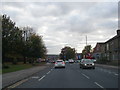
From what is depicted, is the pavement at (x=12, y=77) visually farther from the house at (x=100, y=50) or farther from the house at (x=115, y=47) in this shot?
the house at (x=100, y=50)

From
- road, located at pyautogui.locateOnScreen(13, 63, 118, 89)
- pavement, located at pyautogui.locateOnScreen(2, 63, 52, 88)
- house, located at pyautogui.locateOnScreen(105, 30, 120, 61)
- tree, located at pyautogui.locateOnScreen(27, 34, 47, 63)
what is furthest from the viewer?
tree, located at pyautogui.locateOnScreen(27, 34, 47, 63)

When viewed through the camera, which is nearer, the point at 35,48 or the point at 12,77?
the point at 12,77

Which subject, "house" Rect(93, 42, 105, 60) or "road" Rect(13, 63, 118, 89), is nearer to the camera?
"road" Rect(13, 63, 118, 89)

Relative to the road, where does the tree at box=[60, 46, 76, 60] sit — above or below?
above

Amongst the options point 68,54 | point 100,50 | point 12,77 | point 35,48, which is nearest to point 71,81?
point 12,77

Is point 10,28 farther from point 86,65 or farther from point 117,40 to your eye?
point 117,40

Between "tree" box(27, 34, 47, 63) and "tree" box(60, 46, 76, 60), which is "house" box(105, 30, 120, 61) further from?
"tree" box(60, 46, 76, 60)

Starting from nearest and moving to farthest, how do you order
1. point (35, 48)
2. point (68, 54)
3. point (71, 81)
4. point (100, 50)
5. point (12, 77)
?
point (71, 81) < point (12, 77) < point (35, 48) < point (100, 50) < point (68, 54)

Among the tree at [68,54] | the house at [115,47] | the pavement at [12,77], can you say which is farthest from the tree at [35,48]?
the tree at [68,54]

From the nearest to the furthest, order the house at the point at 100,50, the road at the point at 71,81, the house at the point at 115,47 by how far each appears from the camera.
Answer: the road at the point at 71,81 → the house at the point at 115,47 → the house at the point at 100,50

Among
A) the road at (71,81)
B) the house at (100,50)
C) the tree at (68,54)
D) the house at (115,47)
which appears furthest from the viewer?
the tree at (68,54)

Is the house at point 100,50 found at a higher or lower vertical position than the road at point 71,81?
higher

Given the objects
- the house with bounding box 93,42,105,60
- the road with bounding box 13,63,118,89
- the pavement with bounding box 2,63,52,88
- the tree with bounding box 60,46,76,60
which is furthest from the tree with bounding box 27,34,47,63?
the tree with bounding box 60,46,76,60

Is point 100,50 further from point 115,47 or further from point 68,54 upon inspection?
point 68,54
